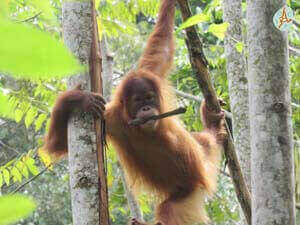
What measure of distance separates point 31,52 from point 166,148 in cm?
327

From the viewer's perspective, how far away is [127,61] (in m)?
9.44

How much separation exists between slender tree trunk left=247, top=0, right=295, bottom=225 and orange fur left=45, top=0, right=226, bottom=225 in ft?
4.58

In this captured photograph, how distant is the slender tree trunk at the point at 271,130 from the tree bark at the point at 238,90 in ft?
4.96

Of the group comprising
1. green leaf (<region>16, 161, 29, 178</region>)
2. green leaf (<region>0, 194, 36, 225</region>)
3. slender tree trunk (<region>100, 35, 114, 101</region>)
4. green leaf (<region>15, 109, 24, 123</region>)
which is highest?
slender tree trunk (<region>100, 35, 114, 101</region>)

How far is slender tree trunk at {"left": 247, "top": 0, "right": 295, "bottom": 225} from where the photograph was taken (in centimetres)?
173

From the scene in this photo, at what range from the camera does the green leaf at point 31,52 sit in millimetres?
236

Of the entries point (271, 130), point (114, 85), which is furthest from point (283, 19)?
point (114, 85)

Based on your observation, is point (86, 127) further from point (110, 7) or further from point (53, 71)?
point (110, 7)

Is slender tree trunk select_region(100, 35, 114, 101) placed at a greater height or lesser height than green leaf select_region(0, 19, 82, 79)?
greater

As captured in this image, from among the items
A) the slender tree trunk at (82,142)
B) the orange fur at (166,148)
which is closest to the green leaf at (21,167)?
the orange fur at (166,148)

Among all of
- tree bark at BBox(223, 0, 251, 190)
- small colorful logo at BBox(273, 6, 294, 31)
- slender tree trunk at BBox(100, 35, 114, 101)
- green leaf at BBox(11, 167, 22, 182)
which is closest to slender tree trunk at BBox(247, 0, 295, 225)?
small colorful logo at BBox(273, 6, 294, 31)

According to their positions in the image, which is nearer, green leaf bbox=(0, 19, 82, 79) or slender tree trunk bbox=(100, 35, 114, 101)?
green leaf bbox=(0, 19, 82, 79)

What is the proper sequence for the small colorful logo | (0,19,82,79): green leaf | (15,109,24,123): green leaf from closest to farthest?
1. (0,19,82,79): green leaf
2. the small colorful logo
3. (15,109,24,123): green leaf

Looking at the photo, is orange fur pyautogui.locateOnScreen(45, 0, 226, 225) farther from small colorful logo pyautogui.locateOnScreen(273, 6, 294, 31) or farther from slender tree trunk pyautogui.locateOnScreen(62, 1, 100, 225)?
small colorful logo pyautogui.locateOnScreen(273, 6, 294, 31)
